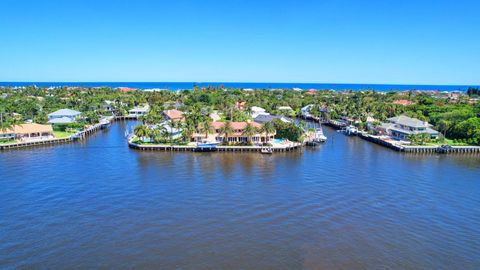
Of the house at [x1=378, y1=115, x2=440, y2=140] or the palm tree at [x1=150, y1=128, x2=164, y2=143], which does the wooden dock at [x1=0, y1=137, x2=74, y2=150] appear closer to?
the palm tree at [x1=150, y1=128, x2=164, y2=143]

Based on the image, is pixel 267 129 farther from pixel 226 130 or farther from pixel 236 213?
pixel 236 213

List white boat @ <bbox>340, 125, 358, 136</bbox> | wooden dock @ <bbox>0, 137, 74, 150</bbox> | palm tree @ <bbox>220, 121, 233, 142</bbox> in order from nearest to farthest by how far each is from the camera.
→ 1. wooden dock @ <bbox>0, 137, 74, 150</bbox>
2. palm tree @ <bbox>220, 121, 233, 142</bbox>
3. white boat @ <bbox>340, 125, 358, 136</bbox>

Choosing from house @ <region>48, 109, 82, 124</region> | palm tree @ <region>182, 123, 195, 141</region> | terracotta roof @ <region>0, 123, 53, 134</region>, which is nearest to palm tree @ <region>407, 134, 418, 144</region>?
palm tree @ <region>182, 123, 195, 141</region>

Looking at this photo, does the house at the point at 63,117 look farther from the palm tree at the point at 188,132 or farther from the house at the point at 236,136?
the house at the point at 236,136

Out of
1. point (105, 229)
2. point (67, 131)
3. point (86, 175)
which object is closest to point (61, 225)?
point (105, 229)

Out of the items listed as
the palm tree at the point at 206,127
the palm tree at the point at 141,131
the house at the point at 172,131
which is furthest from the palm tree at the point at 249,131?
the palm tree at the point at 141,131

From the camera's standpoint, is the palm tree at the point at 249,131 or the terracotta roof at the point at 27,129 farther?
the terracotta roof at the point at 27,129
